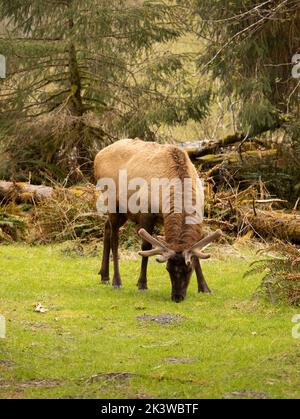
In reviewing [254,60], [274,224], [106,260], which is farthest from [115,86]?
[106,260]

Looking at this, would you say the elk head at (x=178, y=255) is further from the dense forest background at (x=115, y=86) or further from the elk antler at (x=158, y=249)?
the dense forest background at (x=115, y=86)

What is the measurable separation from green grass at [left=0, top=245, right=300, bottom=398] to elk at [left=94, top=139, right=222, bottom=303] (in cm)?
40

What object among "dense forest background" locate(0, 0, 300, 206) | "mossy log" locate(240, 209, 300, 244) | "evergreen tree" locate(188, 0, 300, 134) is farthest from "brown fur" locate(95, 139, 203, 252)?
"dense forest background" locate(0, 0, 300, 206)

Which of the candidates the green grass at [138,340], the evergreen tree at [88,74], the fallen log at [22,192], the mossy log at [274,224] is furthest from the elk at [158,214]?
the evergreen tree at [88,74]

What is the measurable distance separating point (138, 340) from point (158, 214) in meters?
2.92

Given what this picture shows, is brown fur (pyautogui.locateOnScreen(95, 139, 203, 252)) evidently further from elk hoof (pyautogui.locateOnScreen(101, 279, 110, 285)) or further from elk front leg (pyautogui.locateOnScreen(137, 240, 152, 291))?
elk hoof (pyautogui.locateOnScreen(101, 279, 110, 285))

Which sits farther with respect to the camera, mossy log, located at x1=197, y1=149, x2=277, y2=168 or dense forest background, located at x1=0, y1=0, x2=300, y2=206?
mossy log, located at x1=197, y1=149, x2=277, y2=168

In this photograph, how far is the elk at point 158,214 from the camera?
37.3 feet

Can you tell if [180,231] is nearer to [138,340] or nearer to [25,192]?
Result: [138,340]

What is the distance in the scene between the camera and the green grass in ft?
25.2
